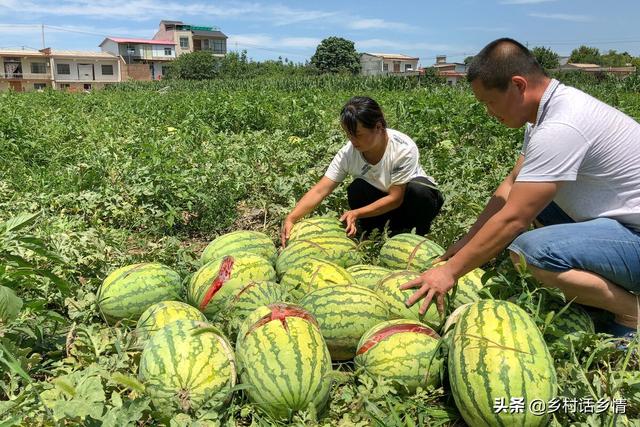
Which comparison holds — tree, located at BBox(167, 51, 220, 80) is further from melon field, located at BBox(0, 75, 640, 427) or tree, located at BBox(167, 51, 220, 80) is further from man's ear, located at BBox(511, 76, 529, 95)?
man's ear, located at BBox(511, 76, 529, 95)

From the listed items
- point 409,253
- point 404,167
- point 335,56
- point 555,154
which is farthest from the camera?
point 335,56

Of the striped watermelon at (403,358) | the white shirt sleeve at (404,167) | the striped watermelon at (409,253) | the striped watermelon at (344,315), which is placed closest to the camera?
the striped watermelon at (403,358)

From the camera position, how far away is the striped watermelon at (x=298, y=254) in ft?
11.2

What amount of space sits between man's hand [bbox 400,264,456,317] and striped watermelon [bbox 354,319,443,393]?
0.26 metres

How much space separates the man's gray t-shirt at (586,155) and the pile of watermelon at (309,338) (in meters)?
0.73

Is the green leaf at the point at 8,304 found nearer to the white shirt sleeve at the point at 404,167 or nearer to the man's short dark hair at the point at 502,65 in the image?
the man's short dark hair at the point at 502,65

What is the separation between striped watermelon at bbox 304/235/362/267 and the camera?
3.57 m

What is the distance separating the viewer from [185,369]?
2.28 meters

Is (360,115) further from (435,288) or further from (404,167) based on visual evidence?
(435,288)

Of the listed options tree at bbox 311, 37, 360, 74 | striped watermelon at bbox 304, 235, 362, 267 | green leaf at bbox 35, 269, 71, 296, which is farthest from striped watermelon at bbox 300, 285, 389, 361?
tree at bbox 311, 37, 360, 74

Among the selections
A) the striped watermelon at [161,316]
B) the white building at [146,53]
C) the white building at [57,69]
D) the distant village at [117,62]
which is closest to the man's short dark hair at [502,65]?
the striped watermelon at [161,316]

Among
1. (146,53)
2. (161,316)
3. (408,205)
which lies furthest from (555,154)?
(146,53)

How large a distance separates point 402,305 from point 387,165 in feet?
5.88

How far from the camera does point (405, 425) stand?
2.21m
